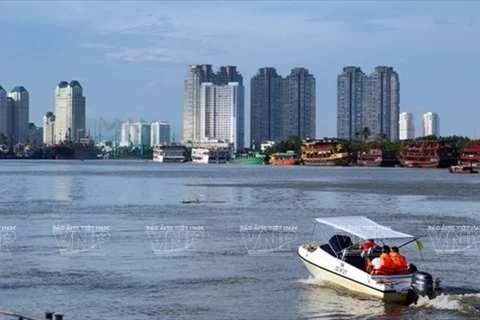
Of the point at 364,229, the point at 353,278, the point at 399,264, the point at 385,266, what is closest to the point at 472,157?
the point at 364,229

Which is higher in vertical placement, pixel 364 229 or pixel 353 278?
pixel 364 229

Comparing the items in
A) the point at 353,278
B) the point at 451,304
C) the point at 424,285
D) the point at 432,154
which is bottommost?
the point at 451,304

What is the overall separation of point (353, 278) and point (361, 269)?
1.41ft

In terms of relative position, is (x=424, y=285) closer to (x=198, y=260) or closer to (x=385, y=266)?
(x=385, y=266)

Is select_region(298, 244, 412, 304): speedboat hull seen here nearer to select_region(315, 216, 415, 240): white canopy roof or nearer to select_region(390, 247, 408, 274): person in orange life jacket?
select_region(390, 247, 408, 274): person in orange life jacket

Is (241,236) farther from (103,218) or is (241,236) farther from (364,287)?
(364,287)

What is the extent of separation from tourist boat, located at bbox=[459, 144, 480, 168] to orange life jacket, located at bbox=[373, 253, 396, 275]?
500ft

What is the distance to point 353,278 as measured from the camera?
27.4m

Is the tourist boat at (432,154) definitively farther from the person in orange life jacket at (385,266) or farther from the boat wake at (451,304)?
the boat wake at (451,304)

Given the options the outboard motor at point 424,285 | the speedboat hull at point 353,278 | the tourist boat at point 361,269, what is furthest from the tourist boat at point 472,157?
the outboard motor at point 424,285

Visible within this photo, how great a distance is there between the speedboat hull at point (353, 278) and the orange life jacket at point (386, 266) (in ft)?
0.51

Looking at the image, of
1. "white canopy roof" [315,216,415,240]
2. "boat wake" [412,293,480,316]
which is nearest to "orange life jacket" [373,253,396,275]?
"boat wake" [412,293,480,316]

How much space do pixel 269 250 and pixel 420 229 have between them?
12.2 meters

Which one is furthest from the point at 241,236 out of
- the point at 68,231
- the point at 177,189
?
the point at 177,189
